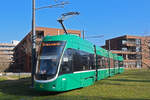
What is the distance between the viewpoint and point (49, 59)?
36.8ft

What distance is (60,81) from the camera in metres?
11.0

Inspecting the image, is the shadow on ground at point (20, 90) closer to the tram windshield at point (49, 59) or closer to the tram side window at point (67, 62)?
the tram windshield at point (49, 59)

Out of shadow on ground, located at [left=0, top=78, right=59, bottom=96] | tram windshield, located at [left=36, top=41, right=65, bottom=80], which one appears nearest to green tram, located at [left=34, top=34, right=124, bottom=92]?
tram windshield, located at [left=36, top=41, right=65, bottom=80]

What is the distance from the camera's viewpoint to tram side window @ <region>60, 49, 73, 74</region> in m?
11.4

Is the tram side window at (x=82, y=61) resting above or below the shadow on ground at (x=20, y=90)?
above

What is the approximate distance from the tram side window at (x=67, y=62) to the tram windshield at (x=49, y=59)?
411 mm

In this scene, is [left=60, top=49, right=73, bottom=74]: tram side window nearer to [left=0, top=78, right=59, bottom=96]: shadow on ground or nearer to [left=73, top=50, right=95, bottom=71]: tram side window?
[left=73, top=50, right=95, bottom=71]: tram side window

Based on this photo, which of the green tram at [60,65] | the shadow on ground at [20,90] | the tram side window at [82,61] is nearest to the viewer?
the green tram at [60,65]

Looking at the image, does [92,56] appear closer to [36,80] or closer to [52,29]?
[36,80]

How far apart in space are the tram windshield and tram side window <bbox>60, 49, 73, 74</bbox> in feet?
1.35

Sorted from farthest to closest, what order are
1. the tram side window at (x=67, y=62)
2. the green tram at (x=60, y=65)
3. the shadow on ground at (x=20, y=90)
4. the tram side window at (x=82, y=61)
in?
the tram side window at (x=82, y=61)
the shadow on ground at (x=20, y=90)
the tram side window at (x=67, y=62)
the green tram at (x=60, y=65)

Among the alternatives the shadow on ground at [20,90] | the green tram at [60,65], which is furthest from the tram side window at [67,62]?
the shadow on ground at [20,90]

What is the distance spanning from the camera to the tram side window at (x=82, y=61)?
510 inches

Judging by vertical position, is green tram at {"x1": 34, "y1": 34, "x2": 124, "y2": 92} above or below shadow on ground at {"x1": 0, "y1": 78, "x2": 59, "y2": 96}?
above
